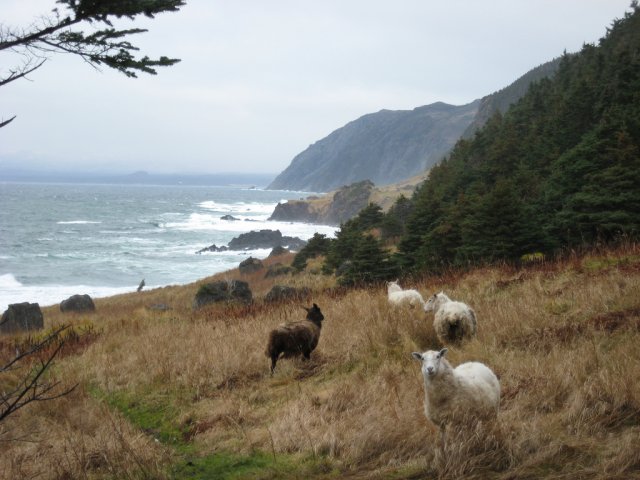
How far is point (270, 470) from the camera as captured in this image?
169 inches

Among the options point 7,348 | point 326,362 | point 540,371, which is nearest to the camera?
point 540,371

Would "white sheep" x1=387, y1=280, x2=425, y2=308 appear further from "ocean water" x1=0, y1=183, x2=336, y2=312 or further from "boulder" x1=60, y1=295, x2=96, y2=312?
"ocean water" x1=0, y1=183, x2=336, y2=312

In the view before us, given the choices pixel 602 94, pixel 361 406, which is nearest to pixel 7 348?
pixel 361 406

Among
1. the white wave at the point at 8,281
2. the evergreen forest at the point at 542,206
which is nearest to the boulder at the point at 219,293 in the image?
the evergreen forest at the point at 542,206

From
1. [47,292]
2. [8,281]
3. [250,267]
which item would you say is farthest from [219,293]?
[8,281]

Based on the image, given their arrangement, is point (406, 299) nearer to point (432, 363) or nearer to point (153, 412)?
point (153, 412)

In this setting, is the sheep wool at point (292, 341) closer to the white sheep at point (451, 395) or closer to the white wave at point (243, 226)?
the white sheep at point (451, 395)

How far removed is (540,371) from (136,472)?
393cm

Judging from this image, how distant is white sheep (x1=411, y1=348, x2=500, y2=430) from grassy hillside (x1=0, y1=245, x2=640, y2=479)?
16 centimetres

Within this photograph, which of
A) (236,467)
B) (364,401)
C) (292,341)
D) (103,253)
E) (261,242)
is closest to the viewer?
(236,467)

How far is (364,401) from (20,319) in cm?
1954

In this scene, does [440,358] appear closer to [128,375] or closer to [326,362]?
[326,362]

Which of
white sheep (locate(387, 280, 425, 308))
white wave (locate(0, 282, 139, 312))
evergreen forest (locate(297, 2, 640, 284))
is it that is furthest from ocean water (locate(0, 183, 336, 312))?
white sheep (locate(387, 280, 425, 308))

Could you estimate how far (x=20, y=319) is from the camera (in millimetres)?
20438
